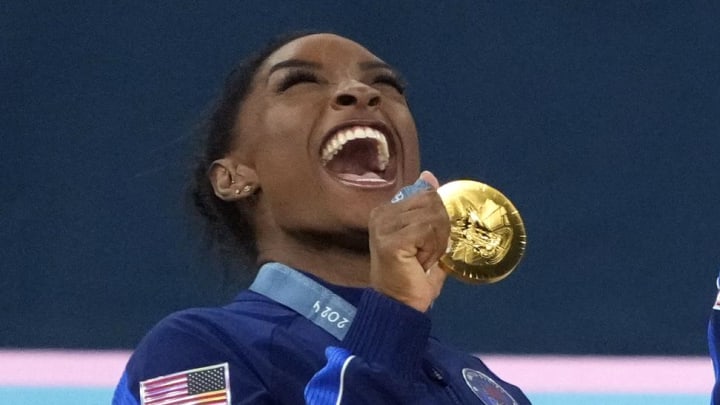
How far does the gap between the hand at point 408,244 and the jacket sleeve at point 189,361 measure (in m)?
0.14

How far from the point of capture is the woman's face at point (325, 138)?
53.1 inches

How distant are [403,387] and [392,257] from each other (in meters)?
0.11

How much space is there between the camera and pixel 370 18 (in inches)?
87.1

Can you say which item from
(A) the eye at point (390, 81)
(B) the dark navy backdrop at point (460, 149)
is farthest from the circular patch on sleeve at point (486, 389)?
(B) the dark navy backdrop at point (460, 149)

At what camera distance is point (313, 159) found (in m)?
1.36

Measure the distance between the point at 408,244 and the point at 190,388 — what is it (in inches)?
9.0

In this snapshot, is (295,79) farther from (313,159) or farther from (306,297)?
(306,297)

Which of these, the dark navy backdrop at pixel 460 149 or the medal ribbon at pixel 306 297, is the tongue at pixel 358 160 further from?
the dark navy backdrop at pixel 460 149

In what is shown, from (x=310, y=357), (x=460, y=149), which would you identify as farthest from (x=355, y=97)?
(x=460, y=149)

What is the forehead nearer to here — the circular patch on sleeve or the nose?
the nose

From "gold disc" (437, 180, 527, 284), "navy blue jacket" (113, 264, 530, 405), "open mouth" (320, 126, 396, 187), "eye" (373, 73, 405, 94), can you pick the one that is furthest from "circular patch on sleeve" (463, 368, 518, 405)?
"eye" (373, 73, 405, 94)

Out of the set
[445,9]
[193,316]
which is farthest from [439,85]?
[193,316]

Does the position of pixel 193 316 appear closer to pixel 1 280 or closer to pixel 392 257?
pixel 392 257

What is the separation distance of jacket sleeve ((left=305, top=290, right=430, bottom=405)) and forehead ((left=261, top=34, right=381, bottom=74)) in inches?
15.2
